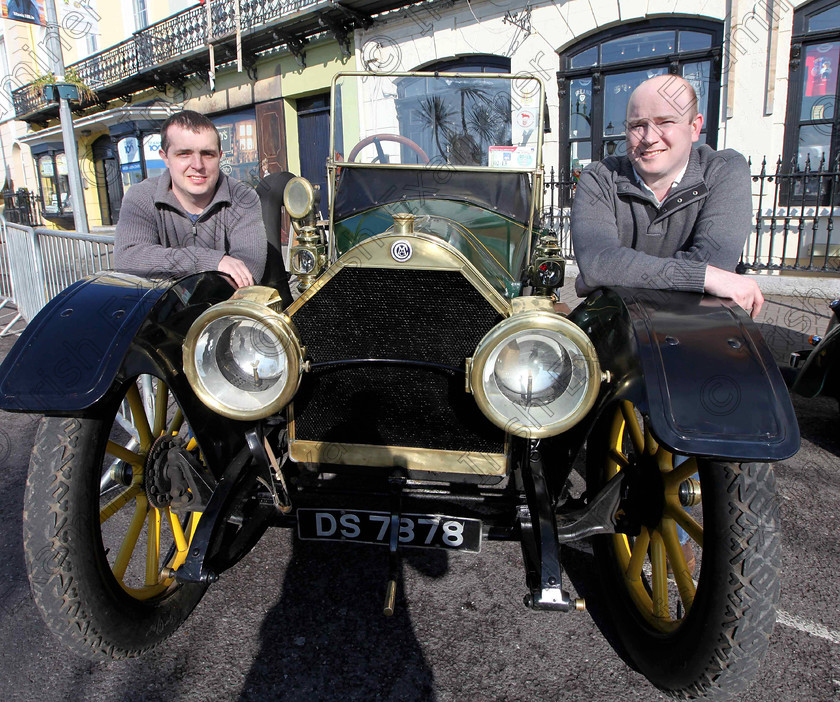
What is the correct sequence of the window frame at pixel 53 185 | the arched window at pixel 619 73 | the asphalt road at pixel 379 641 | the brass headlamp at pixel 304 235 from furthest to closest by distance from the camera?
the window frame at pixel 53 185, the arched window at pixel 619 73, the brass headlamp at pixel 304 235, the asphalt road at pixel 379 641

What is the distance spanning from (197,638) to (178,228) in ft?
5.51

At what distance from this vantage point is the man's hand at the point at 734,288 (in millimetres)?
1700

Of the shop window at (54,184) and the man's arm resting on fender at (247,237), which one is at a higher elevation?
the shop window at (54,184)

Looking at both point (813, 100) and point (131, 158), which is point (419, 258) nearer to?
Result: point (813, 100)

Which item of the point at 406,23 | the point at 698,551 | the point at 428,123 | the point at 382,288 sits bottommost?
the point at 698,551

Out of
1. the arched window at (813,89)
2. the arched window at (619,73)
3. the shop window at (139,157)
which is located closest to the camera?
the arched window at (813,89)

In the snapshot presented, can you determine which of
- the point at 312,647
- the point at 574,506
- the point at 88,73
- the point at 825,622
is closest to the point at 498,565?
the point at 574,506

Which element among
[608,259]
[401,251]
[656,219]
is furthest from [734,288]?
[401,251]

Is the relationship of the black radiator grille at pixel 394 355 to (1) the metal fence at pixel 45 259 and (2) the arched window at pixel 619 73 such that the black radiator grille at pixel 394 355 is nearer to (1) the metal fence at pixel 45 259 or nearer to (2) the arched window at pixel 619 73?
(1) the metal fence at pixel 45 259

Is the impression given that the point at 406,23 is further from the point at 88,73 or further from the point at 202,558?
the point at 88,73

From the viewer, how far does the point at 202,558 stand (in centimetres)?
151

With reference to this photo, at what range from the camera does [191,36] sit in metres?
13.3

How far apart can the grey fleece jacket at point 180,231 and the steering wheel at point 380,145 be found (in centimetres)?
56

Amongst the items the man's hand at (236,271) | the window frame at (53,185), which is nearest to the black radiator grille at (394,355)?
the man's hand at (236,271)
